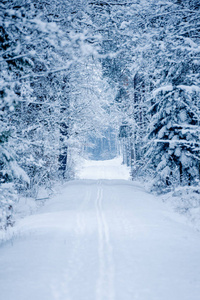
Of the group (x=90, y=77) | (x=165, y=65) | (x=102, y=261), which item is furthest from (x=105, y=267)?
(x=90, y=77)

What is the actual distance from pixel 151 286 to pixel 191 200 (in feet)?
24.8

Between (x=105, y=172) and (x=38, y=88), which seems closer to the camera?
(x=38, y=88)

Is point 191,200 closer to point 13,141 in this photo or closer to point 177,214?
point 177,214

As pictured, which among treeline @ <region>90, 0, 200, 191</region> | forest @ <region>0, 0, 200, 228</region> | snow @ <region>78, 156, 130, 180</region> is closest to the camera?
forest @ <region>0, 0, 200, 228</region>

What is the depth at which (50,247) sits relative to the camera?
5363mm

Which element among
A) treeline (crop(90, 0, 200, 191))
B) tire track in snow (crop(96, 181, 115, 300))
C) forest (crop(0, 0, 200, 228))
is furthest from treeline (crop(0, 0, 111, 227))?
tire track in snow (crop(96, 181, 115, 300))

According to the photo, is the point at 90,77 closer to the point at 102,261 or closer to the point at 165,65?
the point at 165,65

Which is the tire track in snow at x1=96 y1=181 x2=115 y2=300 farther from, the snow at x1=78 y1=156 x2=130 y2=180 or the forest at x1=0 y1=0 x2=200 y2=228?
the snow at x1=78 y1=156 x2=130 y2=180

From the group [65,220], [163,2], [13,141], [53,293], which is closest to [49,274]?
[53,293]

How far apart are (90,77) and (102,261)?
1569 centimetres

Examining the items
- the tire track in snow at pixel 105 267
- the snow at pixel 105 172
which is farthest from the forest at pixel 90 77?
the snow at pixel 105 172

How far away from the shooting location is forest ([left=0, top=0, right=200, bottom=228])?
576 cm

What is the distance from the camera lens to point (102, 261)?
4613mm

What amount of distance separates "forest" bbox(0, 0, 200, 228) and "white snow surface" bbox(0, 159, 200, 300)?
1.56 m
